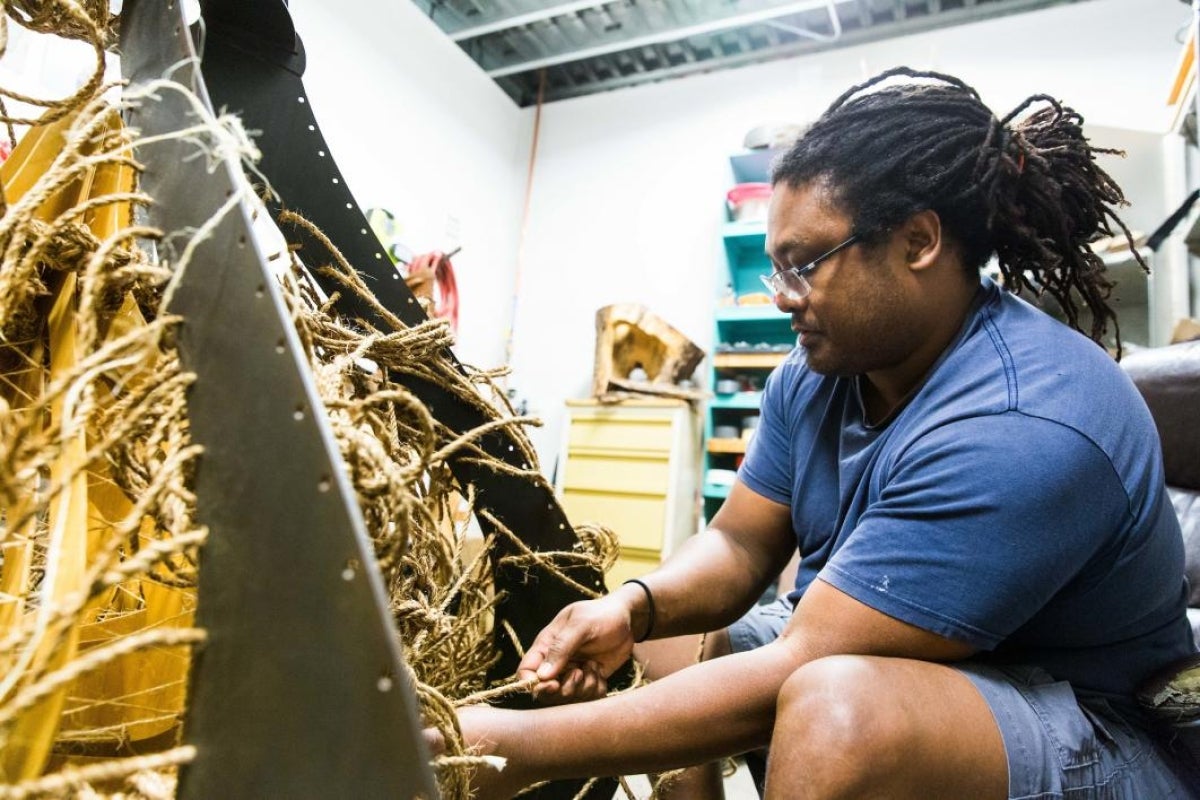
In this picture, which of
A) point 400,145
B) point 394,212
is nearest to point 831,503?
point 394,212

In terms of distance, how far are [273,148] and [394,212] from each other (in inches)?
96.1

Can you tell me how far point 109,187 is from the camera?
0.47m

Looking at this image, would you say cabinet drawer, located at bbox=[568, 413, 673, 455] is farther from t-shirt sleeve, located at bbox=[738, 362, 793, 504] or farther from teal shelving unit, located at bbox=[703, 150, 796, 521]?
t-shirt sleeve, located at bbox=[738, 362, 793, 504]

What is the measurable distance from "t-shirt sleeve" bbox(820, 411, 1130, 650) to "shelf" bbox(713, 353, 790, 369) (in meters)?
2.02

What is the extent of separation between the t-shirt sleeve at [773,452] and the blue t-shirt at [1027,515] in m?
0.21

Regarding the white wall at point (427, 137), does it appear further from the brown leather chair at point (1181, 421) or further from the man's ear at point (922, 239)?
the brown leather chair at point (1181, 421)

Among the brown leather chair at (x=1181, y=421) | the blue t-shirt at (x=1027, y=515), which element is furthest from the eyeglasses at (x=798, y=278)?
the brown leather chair at (x=1181, y=421)

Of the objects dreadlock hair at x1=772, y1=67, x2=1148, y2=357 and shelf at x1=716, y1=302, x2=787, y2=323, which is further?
shelf at x1=716, y1=302, x2=787, y2=323

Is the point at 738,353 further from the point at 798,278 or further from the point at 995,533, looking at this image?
the point at 995,533

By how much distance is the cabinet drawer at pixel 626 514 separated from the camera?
99.2 inches

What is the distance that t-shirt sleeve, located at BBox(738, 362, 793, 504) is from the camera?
977 mm

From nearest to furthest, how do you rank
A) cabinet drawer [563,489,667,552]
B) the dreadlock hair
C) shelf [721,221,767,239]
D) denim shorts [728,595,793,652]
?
the dreadlock hair < denim shorts [728,595,793,652] < cabinet drawer [563,489,667,552] < shelf [721,221,767,239]

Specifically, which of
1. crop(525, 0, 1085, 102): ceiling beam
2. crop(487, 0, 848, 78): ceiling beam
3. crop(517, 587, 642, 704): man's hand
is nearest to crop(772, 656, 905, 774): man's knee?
crop(517, 587, 642, 704): man's hand

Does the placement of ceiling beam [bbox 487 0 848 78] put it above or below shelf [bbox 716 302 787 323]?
above
